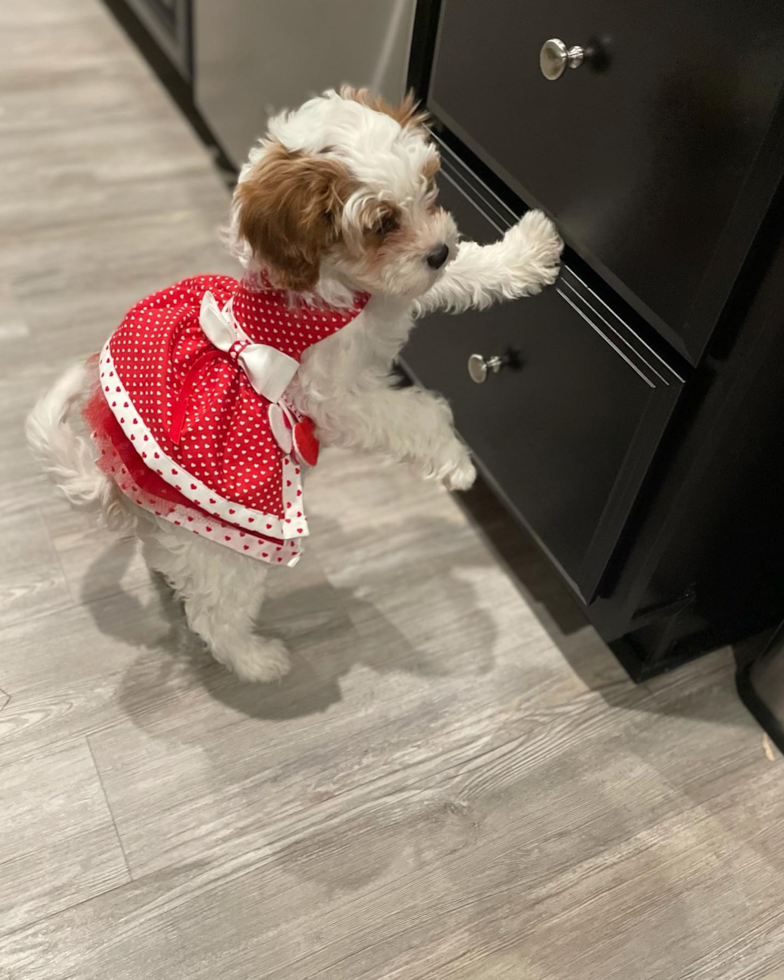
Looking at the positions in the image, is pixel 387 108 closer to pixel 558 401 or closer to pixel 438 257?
pixel 438 257

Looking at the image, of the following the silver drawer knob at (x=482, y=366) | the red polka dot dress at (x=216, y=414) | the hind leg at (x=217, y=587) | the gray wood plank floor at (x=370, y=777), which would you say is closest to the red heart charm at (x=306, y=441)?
the red polka dot dress at (x=216, y=414)

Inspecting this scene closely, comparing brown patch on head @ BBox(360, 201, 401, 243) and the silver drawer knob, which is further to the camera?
the silver drawer knob

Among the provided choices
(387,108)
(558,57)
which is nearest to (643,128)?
(558,57)

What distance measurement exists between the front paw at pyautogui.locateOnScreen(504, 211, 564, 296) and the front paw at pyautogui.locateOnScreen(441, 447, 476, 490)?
196 mm

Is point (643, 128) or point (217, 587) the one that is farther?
point (217, 587)

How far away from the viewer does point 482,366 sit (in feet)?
3.49

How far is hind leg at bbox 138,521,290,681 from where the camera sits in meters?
0.92

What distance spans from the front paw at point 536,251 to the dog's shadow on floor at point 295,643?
19.2 inches

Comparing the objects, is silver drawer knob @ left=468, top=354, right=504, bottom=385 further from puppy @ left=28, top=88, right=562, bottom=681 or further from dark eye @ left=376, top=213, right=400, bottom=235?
dark eye @ left=376, top=213, right=400, bottom=235

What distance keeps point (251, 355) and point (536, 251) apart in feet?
1.05

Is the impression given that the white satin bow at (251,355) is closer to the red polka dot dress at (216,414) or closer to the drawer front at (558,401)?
the red polka dot dress at (216,414)

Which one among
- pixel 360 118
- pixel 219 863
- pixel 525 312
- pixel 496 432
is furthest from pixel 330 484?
pixel 360 118

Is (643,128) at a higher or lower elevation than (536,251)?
higher

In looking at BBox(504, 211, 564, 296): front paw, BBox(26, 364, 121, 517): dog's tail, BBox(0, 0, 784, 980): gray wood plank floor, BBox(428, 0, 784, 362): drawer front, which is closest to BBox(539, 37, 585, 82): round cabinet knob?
BBox(428, 0, 784, 362): drawer front
